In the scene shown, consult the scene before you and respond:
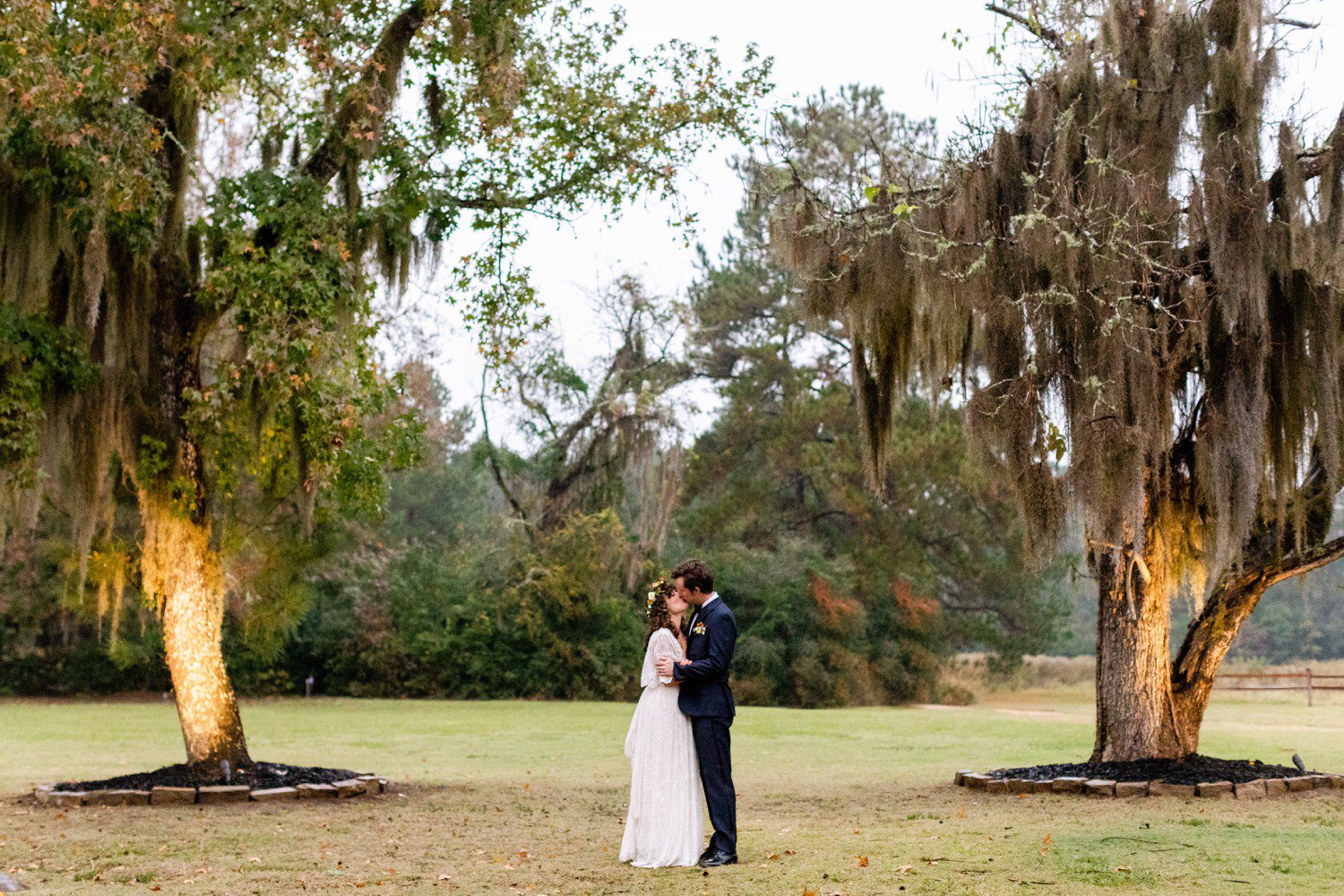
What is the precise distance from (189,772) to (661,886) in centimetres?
534

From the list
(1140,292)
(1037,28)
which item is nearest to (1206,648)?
(1140,292)

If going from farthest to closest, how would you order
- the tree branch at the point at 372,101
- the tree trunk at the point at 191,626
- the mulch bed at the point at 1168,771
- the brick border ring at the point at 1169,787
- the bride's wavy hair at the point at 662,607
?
the tree trunk at the point at 191,626 < the tree branch at the point at 372,101 < the mulch bed at the point at 1168,771 < the brick border ring at the point at 1169,787 < the bride's wavy hair at the point at 662,607

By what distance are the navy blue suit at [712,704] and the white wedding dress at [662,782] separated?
65 mm

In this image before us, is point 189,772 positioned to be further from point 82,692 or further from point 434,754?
point 82,692

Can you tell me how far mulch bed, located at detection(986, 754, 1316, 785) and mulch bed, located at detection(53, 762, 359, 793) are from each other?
537 centimetres

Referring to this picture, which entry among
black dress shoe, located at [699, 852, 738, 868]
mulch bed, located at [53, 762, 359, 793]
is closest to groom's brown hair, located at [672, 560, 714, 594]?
black dress shoe, located at [699, 852, 738, 868]

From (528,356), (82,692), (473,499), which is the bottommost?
(82,692)

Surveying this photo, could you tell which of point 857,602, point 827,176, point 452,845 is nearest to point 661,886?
point 452,845

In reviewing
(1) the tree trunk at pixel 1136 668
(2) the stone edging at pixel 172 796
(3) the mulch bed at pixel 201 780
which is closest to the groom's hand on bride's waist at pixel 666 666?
(2) the stone edging at pixel 172 796

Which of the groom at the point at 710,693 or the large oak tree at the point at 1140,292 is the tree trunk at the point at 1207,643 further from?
the groom at the point at 710,693

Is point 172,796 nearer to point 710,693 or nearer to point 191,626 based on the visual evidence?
point 191,626

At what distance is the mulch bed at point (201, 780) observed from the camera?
9.17 meters

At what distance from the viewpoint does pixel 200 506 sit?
9719 millimetres

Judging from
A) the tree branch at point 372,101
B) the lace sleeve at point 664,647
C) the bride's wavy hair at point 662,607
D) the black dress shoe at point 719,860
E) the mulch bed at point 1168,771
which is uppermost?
the tree branch at point 372,101
